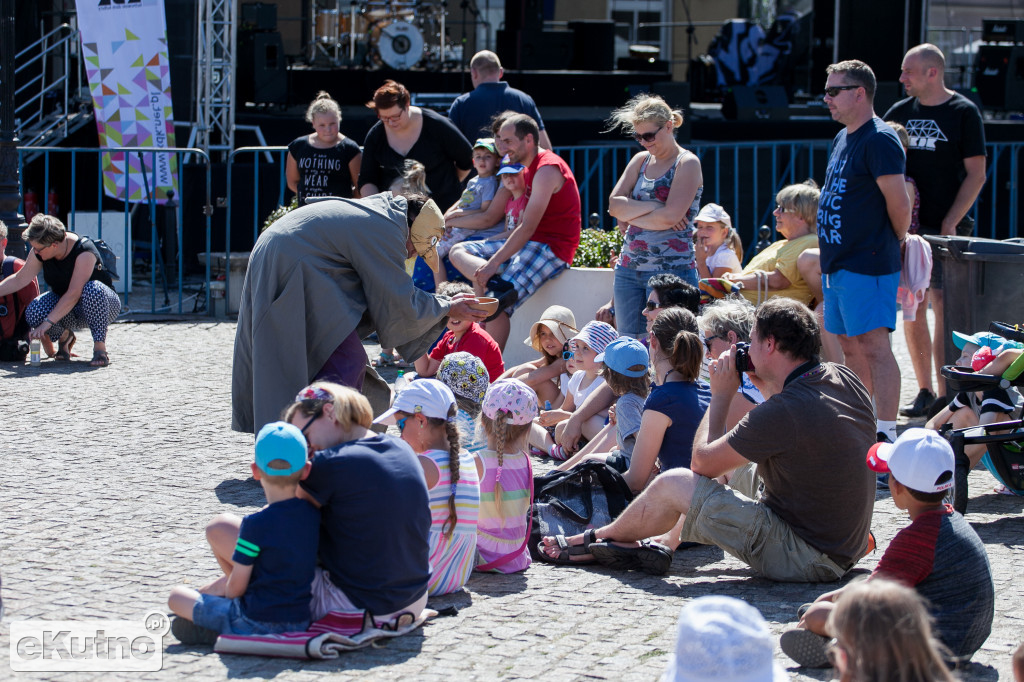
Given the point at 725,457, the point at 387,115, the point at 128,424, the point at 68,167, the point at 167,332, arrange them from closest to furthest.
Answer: the point at 725,457 → the point at 128,424 → the point at 387,115 → the point at 167,332 → the point at 68,167

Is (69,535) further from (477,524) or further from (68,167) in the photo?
(68,167)

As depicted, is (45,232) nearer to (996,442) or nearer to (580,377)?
(580,377)

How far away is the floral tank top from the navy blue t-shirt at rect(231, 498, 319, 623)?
377cm

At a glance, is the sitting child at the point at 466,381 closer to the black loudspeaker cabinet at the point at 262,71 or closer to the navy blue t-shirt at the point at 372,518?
the navy blue t-shirt at the point at 372,518

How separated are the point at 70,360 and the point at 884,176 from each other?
5.83m

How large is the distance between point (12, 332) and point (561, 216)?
4022 mm

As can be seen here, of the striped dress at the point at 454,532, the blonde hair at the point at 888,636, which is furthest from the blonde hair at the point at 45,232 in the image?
the blonde hair at the point at 888,636

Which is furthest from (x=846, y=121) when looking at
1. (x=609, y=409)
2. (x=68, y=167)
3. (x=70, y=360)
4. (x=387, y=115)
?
(x=68, y=167)

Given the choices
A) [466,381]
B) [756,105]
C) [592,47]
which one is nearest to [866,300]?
[466,381]

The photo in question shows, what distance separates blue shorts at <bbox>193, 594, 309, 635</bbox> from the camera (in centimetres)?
376

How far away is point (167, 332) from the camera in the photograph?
33.0 feet

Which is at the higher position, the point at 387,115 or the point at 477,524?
the point at 387,115

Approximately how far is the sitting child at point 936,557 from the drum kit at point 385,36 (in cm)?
1778

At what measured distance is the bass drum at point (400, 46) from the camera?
20.6m
